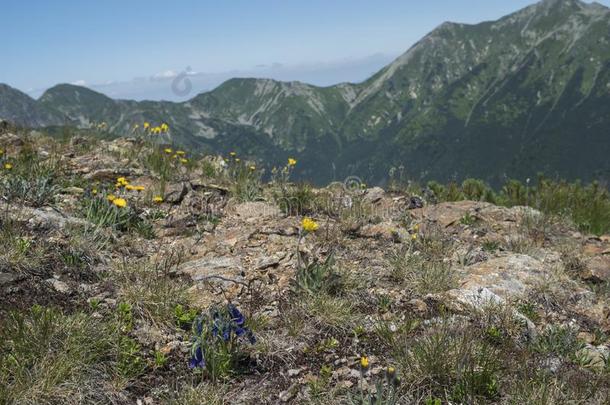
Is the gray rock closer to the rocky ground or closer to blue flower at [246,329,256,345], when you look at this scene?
the rocky ground

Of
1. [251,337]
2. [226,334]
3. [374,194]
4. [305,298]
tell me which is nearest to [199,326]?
[226,334]

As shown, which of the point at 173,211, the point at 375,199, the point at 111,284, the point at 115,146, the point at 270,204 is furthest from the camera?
the point at 115,146

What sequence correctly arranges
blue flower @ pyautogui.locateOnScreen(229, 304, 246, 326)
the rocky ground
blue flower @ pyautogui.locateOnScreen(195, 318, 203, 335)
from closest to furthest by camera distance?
the rocky ground, blue flower @ pyautogui.locateOnScreen(195, 318, 203, 335), blue flower @ pyautogui.locateOnScreen(229, 304, 246, 326)

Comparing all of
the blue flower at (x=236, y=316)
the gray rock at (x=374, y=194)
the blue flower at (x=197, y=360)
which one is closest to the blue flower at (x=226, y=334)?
the blue flower at (x=236, y=316)

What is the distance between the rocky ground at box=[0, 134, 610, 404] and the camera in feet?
11.8

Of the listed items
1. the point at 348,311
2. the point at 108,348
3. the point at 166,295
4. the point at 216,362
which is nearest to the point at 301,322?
the point at 348,311

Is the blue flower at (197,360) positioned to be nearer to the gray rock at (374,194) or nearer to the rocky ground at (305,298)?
the rocky ground at (305,298)

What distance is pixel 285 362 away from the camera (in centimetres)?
404

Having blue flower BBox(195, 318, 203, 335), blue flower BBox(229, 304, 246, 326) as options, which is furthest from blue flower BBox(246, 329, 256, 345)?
blue flower BBox(195, 318, 203, 335)

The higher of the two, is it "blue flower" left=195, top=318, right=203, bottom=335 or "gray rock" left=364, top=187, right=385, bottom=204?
"blue flower" left=195, top=318, right=203, bottom=335

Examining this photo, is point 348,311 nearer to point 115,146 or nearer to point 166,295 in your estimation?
point 166,295

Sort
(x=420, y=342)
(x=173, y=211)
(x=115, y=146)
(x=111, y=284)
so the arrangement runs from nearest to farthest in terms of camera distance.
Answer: (x=420, y=342) → (x=111, y=284) → (x=173, y=211) → (x=115, y=146)

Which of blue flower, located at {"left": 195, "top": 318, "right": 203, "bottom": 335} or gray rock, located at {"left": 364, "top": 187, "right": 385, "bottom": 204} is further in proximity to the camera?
gray rock, located at {"left": 364, "top": 187, "right": 385, "bottom": 204}

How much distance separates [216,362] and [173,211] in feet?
14.3
